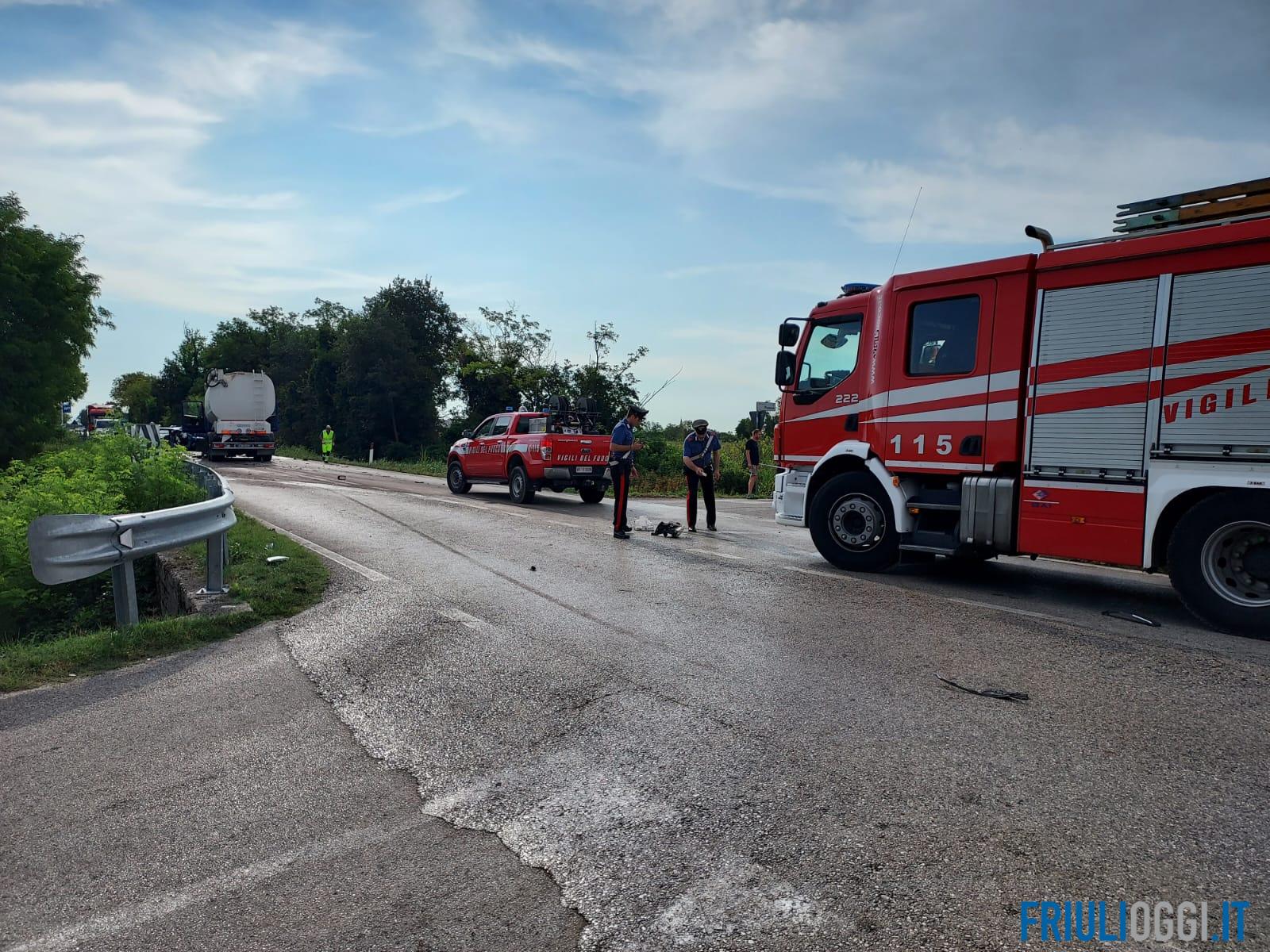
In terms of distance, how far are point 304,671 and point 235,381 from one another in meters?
35.6

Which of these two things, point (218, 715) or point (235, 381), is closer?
point (218, 715)

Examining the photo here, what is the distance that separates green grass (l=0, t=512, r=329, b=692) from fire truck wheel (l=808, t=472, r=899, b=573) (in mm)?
5314

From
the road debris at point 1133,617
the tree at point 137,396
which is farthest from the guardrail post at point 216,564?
the tree at point 137,396

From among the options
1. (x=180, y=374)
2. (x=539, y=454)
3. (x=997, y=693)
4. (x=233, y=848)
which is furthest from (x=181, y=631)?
(x=180, y=374)

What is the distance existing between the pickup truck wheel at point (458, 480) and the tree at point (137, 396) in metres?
57.3

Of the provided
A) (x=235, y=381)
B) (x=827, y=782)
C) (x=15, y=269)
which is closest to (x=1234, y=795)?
(x=827, y=782)

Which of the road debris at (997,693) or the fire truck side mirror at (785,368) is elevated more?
the fire truck side mirror at (785,368)

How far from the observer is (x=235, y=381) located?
1469 inches

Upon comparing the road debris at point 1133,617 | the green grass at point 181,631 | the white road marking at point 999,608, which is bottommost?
the green grass at point 181,631

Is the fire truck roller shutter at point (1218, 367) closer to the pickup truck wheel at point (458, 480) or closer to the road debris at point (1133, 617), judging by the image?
the road debris at point (1133, 617)

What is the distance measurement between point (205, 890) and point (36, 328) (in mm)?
35517

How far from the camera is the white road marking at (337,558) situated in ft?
29.1

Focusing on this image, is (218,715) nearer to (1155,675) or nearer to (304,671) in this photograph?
(304,671)

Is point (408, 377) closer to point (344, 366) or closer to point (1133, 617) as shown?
point (344, 366)
